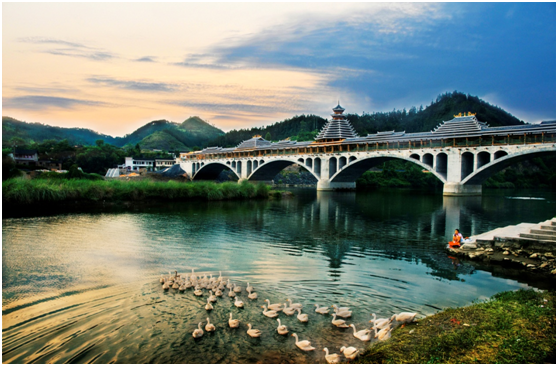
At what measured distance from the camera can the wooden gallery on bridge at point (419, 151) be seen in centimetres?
4453

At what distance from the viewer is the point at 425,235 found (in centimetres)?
2184

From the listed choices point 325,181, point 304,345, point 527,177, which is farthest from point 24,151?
point 527,177

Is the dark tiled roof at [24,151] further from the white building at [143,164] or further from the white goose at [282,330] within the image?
the white goose at [282,330]

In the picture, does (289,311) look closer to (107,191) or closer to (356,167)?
(107,191)

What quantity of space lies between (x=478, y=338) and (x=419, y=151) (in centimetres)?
4838

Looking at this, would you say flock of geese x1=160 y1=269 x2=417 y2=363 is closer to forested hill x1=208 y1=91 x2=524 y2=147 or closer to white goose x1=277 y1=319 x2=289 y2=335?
white goose x1=277 y1=319 x2=289 y2=335

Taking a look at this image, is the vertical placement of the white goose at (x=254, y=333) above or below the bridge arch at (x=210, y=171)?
below

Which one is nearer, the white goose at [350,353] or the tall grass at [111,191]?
the white goose at [350,353]

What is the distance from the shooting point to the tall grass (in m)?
31.5

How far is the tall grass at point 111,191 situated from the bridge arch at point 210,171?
41.3 metres

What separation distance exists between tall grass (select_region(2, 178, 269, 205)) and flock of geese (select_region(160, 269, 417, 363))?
25.5 m

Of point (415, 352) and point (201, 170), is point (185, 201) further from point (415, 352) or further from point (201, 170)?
point (201, 170)

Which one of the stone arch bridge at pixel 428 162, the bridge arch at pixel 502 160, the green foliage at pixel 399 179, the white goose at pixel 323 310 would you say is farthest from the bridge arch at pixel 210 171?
the white goose at pixel 323 310

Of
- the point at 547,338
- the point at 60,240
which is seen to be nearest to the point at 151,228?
the point at 60,240
